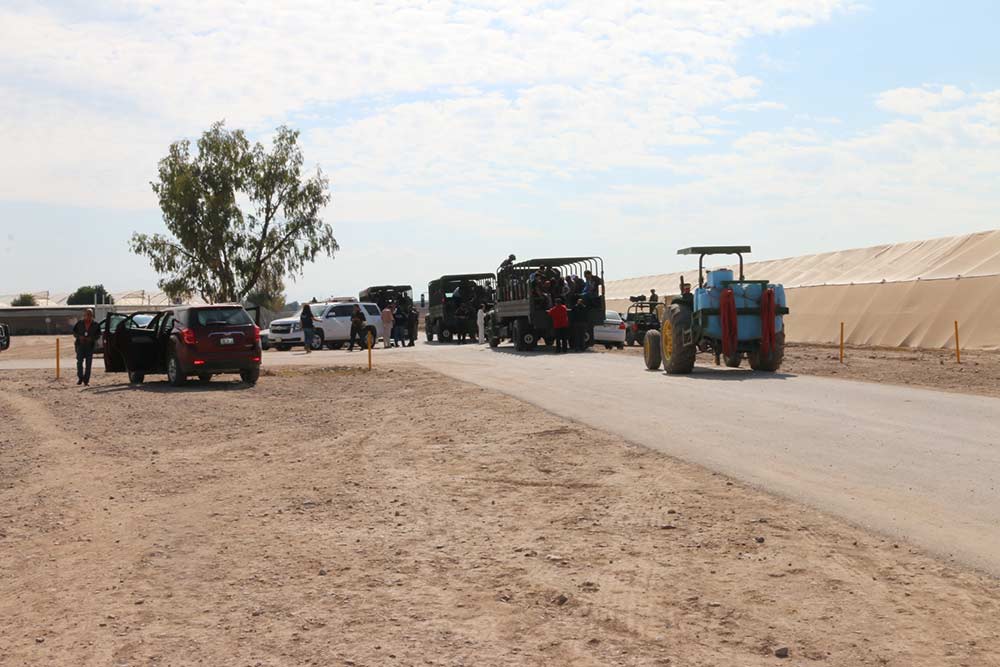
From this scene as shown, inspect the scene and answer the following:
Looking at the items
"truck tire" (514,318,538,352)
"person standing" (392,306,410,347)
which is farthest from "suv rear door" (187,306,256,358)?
"person standing" (392,306,410,347)

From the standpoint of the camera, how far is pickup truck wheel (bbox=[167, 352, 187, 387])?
24312 mm

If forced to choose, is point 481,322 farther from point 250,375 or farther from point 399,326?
point 250,375

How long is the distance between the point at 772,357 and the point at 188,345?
1173cm

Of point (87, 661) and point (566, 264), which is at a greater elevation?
point (566, 264)

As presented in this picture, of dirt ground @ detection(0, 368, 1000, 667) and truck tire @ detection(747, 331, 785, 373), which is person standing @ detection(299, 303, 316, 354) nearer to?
truck tire @ detection(747, 331, 785, 373)

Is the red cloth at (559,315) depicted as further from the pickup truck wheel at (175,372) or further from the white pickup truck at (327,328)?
the pickup truck wheel at (175,372)

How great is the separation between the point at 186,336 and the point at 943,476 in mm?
17477

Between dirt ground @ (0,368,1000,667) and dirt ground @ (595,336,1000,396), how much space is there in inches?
423

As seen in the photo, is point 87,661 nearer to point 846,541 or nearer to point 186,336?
point 846,541

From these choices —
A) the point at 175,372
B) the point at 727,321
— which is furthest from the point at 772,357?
the point at 175,372

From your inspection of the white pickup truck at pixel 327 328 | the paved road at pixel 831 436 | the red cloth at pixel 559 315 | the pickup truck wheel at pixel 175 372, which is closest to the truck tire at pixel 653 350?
the paved road at pixel 831 436

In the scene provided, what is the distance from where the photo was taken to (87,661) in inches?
216

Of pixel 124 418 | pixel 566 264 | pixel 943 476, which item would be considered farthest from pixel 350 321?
pixel 943 476

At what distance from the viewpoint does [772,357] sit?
23.0 m
